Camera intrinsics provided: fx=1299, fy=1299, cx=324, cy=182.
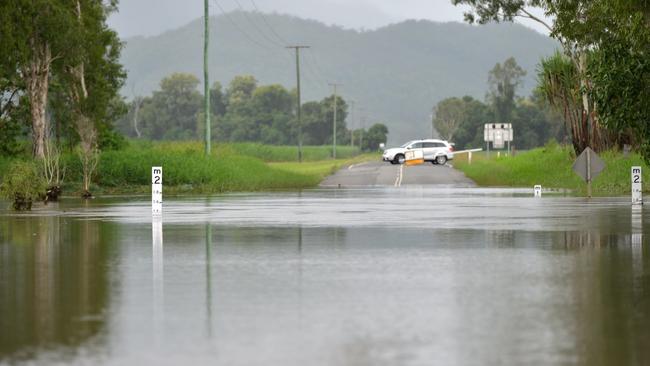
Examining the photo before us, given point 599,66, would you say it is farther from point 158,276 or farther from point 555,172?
point 555,172

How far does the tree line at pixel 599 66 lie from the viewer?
1378 inches

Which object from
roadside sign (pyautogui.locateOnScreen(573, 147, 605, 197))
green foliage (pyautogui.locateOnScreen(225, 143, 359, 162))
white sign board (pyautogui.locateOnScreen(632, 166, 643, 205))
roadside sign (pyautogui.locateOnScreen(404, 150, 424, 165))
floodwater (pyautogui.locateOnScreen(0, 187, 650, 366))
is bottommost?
floodwater (pyautogui.locateOnScreen(0, 187, 650, 366))

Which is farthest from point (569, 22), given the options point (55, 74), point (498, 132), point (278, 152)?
point (278, 152)

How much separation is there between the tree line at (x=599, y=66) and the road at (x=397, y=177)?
22.2 feet

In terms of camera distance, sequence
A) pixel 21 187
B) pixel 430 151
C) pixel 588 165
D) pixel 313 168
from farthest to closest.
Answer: pixel 430 151
pixel 313 168
pixel 588 165
pixel 21 187

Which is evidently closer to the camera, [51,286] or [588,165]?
[51,286]

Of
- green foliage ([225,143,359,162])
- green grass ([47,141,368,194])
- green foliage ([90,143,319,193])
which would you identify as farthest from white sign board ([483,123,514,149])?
green foliage ([90,143,319,193])

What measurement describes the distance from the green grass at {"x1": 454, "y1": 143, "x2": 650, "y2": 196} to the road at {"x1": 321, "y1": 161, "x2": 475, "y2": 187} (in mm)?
1187

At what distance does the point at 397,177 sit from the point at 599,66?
34.0 m

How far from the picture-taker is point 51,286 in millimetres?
15477

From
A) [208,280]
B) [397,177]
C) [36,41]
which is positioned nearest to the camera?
[208,280]

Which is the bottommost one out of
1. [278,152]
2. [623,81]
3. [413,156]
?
[413,156]

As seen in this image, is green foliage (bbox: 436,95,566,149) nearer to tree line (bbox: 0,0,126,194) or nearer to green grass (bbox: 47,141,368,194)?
tree line (bbox: 0,0,126,194)

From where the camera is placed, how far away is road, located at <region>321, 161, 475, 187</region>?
211 ft
